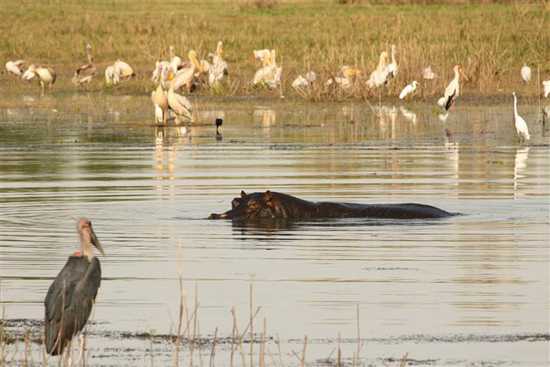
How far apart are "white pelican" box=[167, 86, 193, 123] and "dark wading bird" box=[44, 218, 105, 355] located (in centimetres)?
2004

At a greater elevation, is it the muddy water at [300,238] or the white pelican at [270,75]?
the white pelican at [270,75]

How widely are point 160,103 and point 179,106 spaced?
0.47m

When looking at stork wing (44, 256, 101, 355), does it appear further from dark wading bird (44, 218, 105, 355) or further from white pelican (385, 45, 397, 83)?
white pelican (385, 45, 397, 83)

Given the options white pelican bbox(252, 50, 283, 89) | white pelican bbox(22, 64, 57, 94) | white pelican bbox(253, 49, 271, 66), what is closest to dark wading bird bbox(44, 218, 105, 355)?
white pelican bbox(252, 50, 283, 89)

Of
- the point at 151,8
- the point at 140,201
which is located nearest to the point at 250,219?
the point at 140,201

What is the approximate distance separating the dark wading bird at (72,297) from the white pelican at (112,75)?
28.4 meters

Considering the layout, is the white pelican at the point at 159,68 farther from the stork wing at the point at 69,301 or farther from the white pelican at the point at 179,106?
the stork wing at the point at 69,301

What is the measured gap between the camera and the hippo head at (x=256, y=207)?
14539 millimetres

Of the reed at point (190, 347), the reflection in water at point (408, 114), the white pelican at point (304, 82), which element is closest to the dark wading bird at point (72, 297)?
the reed at point (190, 347)

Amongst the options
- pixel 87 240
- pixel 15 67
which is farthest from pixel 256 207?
pixel 15 67

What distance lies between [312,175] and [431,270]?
7667 millimetres

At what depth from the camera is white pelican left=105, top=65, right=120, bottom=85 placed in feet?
117

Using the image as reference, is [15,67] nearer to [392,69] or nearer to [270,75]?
[270,75]

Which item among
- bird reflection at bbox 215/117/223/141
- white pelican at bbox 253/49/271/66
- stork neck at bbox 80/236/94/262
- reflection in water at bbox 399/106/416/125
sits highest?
white pelican at bbox 253/49/271/66
